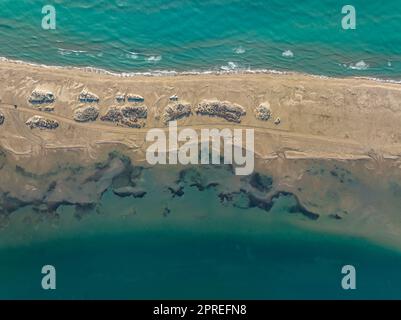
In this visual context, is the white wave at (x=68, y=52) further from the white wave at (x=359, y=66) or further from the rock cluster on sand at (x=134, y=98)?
the white wave at (x=359, y=66)

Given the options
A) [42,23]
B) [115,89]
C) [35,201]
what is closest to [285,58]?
[115,89]

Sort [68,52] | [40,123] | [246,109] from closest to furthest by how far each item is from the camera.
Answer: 1. [40,123]
2. [246,109]
3. [68,52]

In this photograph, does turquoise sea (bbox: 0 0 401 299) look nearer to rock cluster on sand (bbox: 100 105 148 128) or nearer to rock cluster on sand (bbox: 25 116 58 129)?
rock cluster on sand (bbox: 100 105 148 128)

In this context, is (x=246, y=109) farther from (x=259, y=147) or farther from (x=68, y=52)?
(x=68, y=52)

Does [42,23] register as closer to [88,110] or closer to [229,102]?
[88,110]

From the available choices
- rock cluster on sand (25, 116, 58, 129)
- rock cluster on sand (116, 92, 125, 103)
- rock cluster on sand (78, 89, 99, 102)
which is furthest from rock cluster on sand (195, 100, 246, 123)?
rock cluster on sand (25, 116, 58, 129)

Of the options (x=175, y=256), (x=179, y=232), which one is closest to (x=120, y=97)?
(x=179, y=232)
